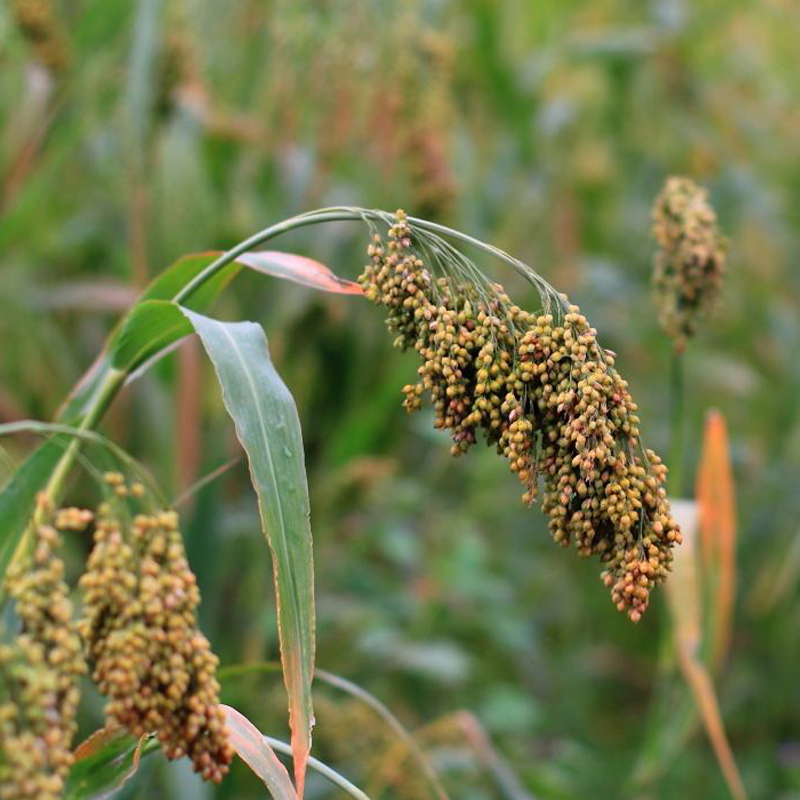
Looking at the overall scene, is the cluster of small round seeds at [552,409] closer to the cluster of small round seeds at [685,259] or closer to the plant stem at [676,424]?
the cluster of small round seeds at [685,259]

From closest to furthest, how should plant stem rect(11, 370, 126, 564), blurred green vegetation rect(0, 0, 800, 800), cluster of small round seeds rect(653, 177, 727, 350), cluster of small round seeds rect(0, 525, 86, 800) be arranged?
cluster of small round seeds rect(0, 525, 86, 800)
plant stem rect(11, 370, 126, 564)
cluster of small round seeds rect(653, 177, 727, 350)
blurred green vegetation rect(0, 0, 800, 800)

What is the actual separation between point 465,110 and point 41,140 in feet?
5.07

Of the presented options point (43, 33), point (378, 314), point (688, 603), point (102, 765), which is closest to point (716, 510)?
point (688, 603)

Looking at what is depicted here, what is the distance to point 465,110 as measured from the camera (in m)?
4.20

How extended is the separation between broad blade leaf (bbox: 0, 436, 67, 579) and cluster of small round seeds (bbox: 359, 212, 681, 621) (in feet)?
1.19

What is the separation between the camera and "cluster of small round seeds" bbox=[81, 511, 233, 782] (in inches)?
37.6

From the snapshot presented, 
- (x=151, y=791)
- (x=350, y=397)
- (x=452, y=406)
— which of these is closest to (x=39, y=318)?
(x=350, y=397)

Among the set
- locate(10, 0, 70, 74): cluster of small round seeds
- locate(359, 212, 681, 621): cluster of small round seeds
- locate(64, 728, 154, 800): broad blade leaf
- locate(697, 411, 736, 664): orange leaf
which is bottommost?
locate(64, 728, 154, 800): broad blade leaf

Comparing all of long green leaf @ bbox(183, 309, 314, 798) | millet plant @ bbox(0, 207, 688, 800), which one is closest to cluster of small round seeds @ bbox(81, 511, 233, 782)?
millet plant @ bbox(0, 207, 688, 800)

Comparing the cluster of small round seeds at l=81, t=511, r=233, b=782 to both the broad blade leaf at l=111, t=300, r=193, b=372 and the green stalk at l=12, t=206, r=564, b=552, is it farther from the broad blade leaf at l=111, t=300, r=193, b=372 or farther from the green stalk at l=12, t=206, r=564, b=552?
the broad blade leaf at l=111, t=300, r=193, b=372

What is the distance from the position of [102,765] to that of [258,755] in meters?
0.15

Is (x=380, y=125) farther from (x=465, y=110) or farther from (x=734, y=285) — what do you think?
(x=734, y=285)

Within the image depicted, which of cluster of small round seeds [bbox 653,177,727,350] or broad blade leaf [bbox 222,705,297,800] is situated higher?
cluster of small round seeds [bbox 653,177,727,350]

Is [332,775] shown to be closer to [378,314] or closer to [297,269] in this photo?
[297,269]
